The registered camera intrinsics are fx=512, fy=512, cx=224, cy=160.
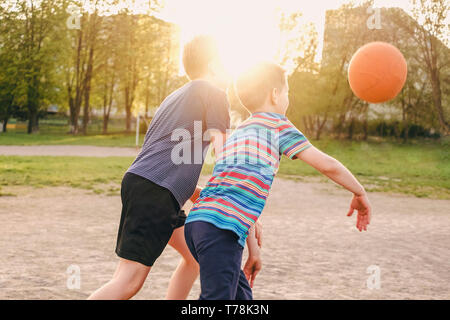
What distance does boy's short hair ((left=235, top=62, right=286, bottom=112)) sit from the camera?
247 centimetres


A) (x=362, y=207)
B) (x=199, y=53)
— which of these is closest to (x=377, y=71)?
(x=199, y=53)

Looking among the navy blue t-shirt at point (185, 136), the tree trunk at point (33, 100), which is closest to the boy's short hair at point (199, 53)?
the navy blue t-shirt at point (185, 136)

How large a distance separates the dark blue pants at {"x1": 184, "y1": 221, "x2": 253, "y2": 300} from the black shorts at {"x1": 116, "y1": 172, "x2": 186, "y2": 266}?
12.4 inches

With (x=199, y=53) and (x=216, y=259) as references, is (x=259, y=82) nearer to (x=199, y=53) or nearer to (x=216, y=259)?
(x=199, y=53)

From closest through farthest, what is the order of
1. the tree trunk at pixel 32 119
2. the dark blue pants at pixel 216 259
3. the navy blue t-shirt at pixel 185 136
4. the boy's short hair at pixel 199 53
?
the dark blue pants at pixel 216 259 < the navy blue t-shirt at pixel 185 136 < the boy's short hair at pixel 199 53 < the tree trunk at pixel 32 119

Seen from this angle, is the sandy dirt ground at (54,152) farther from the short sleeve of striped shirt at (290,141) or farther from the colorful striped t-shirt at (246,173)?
the short sleeve of striped shirt at (290,141)

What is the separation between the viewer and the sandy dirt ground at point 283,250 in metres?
4.12

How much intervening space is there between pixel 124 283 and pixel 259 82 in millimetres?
1195

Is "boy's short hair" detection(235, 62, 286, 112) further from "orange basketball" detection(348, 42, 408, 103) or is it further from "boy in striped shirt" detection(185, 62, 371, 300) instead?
"orange basketball" detection(348, 42, 408, 103)

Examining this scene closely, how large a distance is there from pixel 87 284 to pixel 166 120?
1.96 m

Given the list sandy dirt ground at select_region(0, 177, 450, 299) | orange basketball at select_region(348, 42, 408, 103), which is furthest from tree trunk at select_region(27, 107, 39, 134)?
orange basketball at select_region(348, 42, 408, 103)
